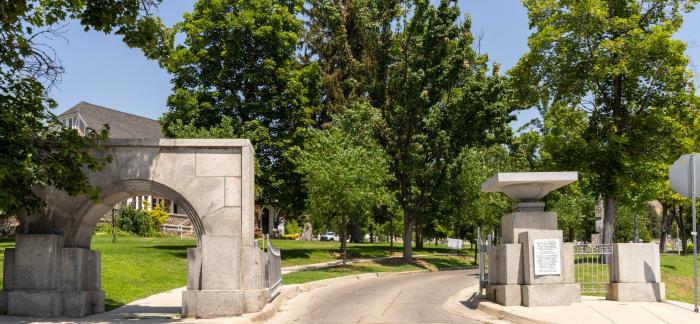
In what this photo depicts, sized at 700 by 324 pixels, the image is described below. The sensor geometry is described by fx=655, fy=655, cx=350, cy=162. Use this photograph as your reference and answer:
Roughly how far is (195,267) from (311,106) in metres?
27.4

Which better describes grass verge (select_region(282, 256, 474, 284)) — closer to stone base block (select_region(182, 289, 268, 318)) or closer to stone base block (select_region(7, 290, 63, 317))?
stone base block (select_region(182, 289, 268, 318))

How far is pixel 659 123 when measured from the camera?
101 feet

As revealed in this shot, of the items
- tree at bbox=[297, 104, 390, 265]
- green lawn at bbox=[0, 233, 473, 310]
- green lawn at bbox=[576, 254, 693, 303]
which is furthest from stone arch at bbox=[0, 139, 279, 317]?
tree at bbox=[297, 104, 390, 265]

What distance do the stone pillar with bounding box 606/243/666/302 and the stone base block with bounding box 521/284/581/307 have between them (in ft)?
5.26

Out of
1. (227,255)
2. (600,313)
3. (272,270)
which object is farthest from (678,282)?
(227,255)

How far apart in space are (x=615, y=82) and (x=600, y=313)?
71.5ft

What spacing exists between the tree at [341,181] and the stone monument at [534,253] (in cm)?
1556

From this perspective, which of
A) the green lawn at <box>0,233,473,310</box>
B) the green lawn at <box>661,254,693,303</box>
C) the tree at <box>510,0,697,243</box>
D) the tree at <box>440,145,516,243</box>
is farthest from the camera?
the tree at <box>440,145,516,243</box>

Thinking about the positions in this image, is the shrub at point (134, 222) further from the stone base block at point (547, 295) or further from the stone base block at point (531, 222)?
the stone base block at point (547, 295)

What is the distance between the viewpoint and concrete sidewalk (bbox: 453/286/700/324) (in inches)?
487

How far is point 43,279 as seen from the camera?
13.2 meters

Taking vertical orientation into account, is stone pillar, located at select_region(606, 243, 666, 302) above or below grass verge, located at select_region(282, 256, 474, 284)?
above

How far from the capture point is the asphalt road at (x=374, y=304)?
1400cm

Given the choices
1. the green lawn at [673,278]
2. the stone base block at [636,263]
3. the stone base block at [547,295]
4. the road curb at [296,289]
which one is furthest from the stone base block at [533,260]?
the road curb at [296,289]
